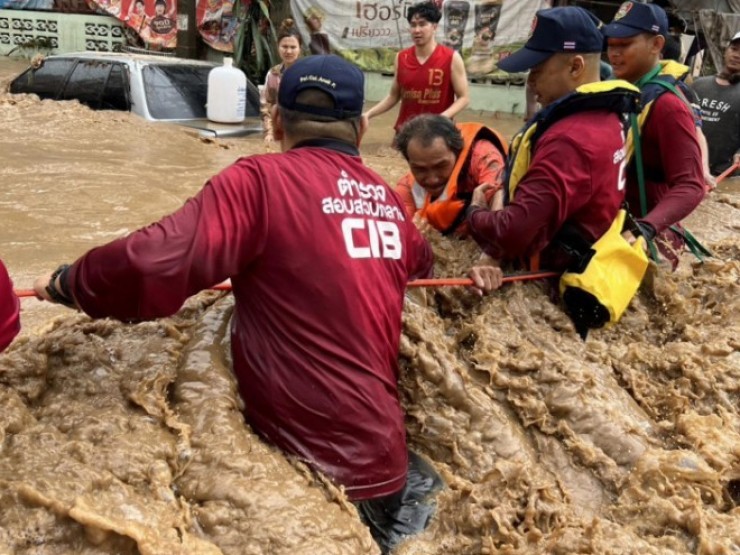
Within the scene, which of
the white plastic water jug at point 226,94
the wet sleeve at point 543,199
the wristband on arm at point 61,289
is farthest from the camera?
the white plastic water jug at point 226,94

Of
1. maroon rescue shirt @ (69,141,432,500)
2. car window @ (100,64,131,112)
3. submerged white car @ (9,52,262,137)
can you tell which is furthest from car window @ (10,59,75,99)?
maroon rescue shirt @ (69,141,432,500)

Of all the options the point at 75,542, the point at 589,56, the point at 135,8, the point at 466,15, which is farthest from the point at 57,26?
the point at 75,542

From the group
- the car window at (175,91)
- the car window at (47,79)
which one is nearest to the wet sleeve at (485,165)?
the car window at (175,91)

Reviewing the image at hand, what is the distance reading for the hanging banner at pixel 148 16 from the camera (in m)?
15.2

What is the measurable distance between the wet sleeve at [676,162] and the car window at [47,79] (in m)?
7.23

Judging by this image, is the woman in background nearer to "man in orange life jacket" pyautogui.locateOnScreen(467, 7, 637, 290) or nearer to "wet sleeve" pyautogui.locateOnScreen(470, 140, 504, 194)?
"wet sleeve" pyautogui.locateOnScreen(470, 140, 504, 194)

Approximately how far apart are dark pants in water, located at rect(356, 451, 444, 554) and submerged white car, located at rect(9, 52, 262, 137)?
639 centimetres

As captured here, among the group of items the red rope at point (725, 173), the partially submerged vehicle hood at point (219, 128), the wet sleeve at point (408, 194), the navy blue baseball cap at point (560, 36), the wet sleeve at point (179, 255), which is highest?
the navy blue baseball cap at point (560, 36)

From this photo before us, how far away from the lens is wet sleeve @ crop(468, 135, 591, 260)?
9.65 feet

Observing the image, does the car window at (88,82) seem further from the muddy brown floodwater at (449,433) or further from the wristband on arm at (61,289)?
the wristband on arm at (61,289)

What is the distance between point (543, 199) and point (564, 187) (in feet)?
0.31

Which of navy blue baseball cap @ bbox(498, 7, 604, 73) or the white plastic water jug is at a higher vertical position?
navy blue baseball cap @ bbox(498, 7, 604, 73)

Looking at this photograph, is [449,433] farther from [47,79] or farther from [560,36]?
[47,79]

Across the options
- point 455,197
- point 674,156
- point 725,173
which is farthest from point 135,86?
point 674,156
